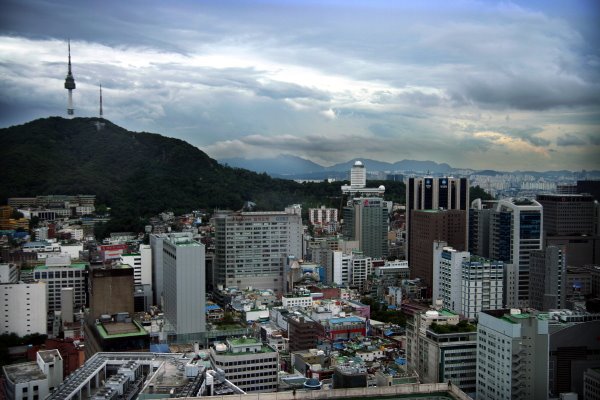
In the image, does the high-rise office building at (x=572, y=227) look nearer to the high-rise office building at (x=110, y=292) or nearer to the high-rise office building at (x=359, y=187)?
the high-rise office building at (x=110, y=292)

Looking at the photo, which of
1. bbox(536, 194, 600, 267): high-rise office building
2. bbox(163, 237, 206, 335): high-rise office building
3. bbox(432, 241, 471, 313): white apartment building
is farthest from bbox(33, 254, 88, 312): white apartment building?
bbox(536, 194, 600, 267): high-rise office building

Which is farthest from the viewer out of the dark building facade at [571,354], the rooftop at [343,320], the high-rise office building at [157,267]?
the high-rise office building at [157,267]

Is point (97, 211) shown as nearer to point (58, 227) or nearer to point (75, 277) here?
point (58, 227)

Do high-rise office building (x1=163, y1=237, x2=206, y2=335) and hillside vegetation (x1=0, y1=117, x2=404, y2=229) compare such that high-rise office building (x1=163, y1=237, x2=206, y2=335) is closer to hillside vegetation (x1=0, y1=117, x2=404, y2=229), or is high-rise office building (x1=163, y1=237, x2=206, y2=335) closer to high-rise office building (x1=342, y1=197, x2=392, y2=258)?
high-rise office building (x1=342, y1=197, x2=392, y2=258)

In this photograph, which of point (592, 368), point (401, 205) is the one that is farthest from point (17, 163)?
point (592, 368)

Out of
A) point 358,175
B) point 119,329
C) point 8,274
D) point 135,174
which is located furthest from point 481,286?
point 135,174

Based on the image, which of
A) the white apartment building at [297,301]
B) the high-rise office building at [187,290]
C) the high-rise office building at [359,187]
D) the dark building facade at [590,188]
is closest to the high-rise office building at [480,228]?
the dark building facade at [590,188]
